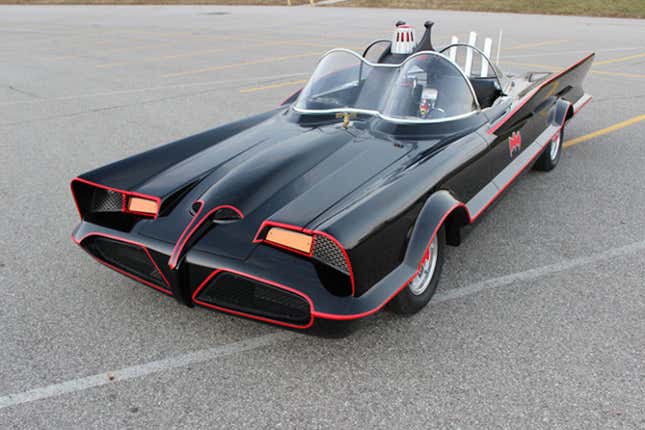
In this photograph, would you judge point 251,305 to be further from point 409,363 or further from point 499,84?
point 499,84

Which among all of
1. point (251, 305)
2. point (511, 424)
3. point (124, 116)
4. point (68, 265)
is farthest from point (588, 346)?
→ point (124, 116)

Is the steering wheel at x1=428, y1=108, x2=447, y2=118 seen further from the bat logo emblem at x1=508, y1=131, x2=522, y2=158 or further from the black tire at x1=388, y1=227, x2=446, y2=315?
the black tire at x1=388, y1=227, x2=446, y2=315

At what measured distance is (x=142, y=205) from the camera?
3.08 m

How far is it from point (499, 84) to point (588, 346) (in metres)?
2.40

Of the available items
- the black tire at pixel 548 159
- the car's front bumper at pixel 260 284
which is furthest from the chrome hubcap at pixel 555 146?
the car's front bumper at pixel 260 284

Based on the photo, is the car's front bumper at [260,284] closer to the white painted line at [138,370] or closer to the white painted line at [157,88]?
the white painted line at [138,370]

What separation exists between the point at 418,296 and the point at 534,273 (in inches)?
36.5

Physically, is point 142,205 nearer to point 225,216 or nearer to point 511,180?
point 225,216

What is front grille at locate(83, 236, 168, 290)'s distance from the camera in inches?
115

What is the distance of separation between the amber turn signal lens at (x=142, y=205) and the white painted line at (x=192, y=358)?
789mm

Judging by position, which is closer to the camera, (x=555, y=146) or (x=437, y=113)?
(x=437, y=113)

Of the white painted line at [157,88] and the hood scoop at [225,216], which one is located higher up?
the hood scoop at [225,216]

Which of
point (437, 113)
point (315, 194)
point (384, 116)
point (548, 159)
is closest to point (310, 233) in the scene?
point (315, 194)

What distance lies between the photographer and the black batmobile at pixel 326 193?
2.56 meters
